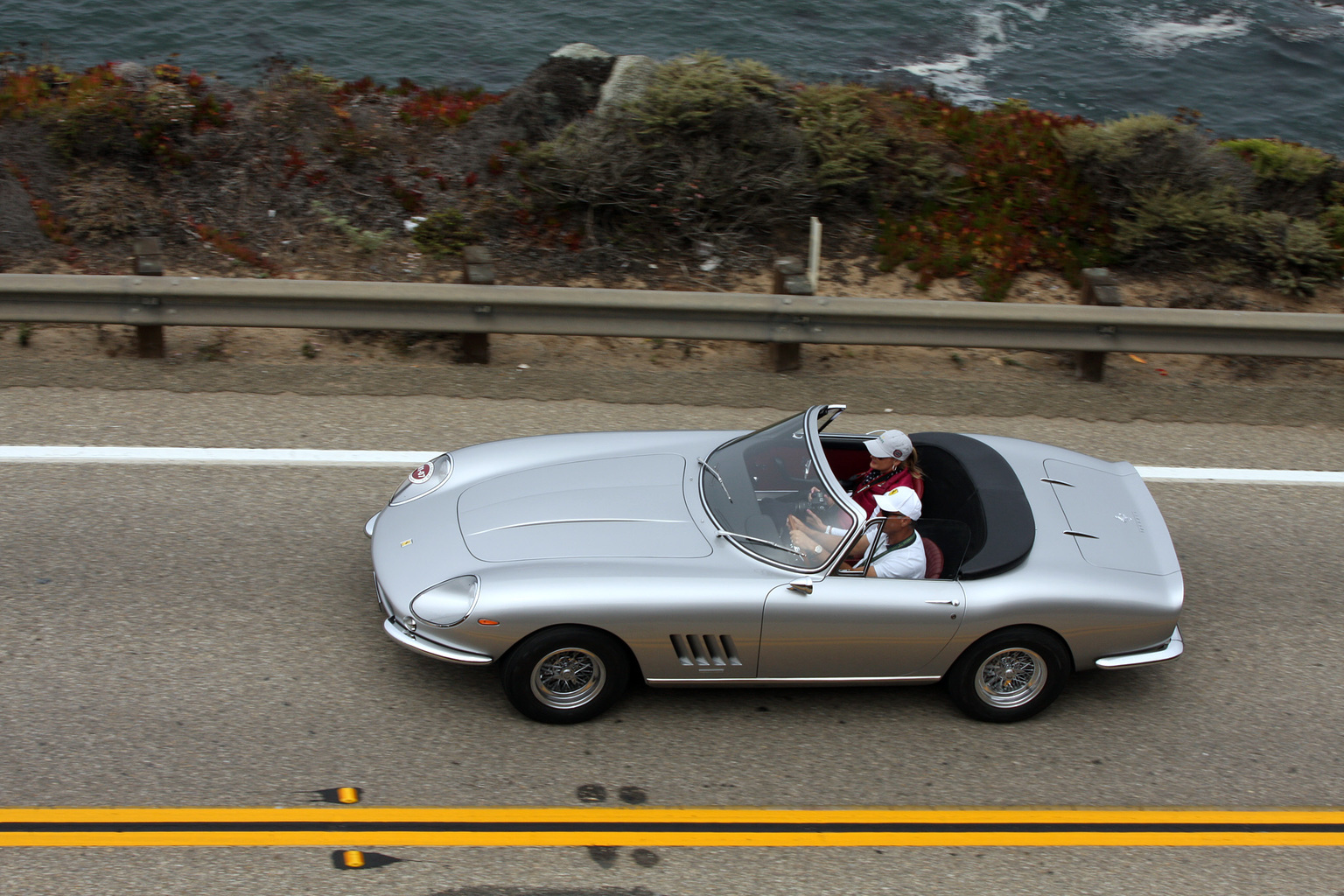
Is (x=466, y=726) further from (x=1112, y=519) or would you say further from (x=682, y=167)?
(x=682, y=167)

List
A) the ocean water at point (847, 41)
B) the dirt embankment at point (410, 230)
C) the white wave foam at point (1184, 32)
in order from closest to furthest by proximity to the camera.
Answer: the dirt embankment at point (410, 230) < the ocean water at point (847, 41) < the white wave foam at point (1184, 32)

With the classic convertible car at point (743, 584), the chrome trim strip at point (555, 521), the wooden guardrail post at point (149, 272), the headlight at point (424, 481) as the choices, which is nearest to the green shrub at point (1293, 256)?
the classic convertible car at point (743, 584)

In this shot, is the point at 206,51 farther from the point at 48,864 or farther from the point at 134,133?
the point at 48,864

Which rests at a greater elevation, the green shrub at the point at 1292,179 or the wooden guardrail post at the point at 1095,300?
the green shrub at the point at 1292,179

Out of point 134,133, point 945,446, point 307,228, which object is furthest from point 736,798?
point 134,133

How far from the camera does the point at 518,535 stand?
4930 millimetres

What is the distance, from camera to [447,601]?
4.64 m

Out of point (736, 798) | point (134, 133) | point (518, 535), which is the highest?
point (134, 133)

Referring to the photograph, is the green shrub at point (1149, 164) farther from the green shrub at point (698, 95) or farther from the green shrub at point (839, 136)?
the green shrub at point (698, 95)

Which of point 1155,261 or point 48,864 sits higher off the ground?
point 1155,261

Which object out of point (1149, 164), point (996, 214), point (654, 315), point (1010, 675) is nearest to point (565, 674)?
point (1010, 675)

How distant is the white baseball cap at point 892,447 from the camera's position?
211 inches

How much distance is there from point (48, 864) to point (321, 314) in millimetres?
4411

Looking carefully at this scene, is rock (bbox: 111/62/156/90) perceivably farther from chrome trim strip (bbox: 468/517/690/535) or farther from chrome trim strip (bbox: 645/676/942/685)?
chrome trim strip (bbox: 645/676/942/685)
